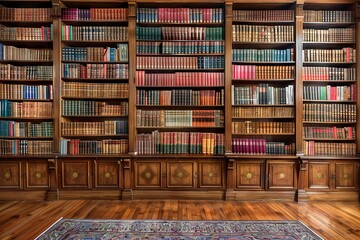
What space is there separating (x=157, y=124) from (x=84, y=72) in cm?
141

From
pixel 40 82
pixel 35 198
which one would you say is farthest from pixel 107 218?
pixel 40 82

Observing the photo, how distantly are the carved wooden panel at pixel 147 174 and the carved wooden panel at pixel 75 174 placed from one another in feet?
2.47

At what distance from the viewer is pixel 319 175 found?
4.44 metres

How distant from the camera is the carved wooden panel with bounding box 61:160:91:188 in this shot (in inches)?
175

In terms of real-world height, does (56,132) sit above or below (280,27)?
below

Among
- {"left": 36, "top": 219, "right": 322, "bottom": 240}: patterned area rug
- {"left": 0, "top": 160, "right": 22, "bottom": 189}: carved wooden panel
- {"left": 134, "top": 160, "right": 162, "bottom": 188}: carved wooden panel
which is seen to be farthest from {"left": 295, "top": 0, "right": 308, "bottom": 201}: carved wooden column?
{"left": 0, "top": 160, "right": 22, "bottom": 189}: carved wooden panel

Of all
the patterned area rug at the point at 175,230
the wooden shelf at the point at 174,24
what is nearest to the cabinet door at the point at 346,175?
the patterned area rug at the point at 175,230

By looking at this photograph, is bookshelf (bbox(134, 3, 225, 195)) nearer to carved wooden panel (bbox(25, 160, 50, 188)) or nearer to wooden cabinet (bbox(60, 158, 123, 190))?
wooden cabinet (bbox(60, 158, 123, 190))

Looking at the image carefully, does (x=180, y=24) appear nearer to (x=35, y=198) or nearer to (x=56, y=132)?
(x=56, y=132)

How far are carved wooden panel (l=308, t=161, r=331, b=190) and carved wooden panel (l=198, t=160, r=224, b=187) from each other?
137 centimetres

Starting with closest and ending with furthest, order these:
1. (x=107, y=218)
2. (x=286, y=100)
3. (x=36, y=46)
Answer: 1. (x=107, y=218)
2. (x=286, y=100)
3. (x=36, y=46)

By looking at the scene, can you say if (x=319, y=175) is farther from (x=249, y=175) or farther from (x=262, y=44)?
(x=262, y=44)

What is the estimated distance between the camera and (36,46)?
15.5 feet

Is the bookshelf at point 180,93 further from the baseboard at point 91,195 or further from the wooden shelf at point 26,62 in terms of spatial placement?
the wooden shelf at point 26,62
